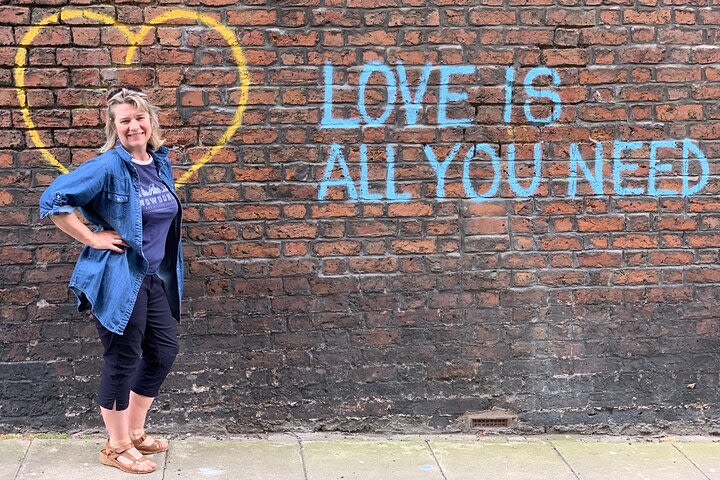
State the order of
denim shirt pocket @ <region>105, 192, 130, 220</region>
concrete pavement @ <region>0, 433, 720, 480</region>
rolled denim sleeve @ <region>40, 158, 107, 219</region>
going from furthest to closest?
concrete pavement @ <region>0, 433, 720, 480</region>
denim shirt pocket @ <region>105, 192, 130, 220</region>
rolled denim sleeve @ <region>40, 158, 107, 219</region>

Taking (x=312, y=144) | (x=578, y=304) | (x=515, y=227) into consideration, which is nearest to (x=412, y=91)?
(x=312, y=144)

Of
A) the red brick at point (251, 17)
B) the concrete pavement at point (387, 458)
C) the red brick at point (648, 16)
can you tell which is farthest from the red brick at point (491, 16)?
the concrete pavement at point (387, 458)

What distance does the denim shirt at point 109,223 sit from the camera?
11.9 feet

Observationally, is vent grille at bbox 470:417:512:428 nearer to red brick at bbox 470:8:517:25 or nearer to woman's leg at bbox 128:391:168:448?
woman's leg at bbox 128:391:168:448

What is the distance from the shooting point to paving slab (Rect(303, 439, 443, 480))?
3.97m

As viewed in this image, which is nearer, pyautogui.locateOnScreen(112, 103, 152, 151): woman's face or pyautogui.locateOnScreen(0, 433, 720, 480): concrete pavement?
pyautogui.locateOnScreen(112, 103, 152, 151): woman's face

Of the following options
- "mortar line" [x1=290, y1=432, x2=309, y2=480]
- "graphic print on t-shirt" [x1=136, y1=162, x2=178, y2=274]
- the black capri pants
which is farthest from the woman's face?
"mortar line" [x1=290, y1=432, x2=309, y2=480]

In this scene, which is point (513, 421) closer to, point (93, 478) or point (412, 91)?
point (412, 91)

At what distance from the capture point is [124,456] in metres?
3.92

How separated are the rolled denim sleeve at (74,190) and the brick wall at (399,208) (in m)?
0.61

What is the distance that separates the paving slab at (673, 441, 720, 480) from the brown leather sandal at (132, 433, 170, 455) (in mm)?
2718

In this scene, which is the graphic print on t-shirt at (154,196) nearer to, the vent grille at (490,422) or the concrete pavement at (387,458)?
the concrete pavement at (387,458)

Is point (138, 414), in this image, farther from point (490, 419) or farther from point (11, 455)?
point (490, 419)

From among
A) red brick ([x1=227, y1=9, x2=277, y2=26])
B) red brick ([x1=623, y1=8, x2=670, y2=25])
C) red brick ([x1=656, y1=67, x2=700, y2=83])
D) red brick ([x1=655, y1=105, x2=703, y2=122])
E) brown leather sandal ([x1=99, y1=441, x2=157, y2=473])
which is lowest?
brown leather sandal ([x1=99, y1=441, x2=157, y2=473])
